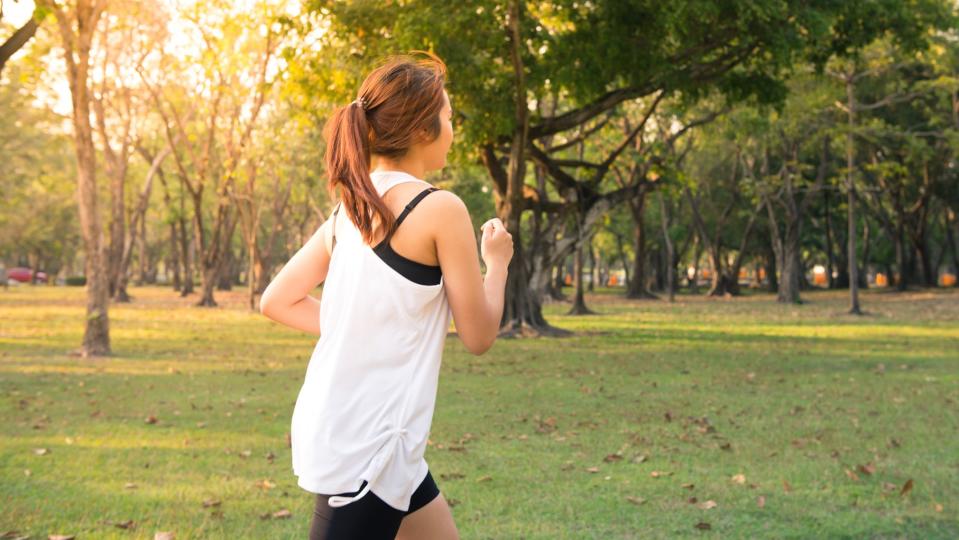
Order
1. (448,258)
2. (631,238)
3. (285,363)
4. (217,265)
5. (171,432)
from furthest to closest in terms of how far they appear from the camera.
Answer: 1. (631,238)
2. (217,265)
3. (285,363)
4. (171,432)
5. (448,258)

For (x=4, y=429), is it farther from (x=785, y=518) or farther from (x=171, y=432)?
(x=785, y=518)

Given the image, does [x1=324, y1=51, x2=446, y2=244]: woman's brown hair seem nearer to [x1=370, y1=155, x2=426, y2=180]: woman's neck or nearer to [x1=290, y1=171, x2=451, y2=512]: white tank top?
[x1=370, y1=155, x2=426, y2=180]: woman's neck

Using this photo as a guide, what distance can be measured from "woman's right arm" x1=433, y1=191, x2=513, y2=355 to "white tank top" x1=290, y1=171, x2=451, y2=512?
0.07m

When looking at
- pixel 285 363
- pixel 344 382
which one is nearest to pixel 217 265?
pixel 285 363

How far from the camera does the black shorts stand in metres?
2.66

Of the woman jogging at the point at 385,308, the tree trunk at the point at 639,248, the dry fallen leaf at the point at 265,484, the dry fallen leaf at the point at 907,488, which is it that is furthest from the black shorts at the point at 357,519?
the tree trunk at the point at 639,248

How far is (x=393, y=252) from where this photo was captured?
104 inches

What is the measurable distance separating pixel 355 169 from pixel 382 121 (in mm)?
172

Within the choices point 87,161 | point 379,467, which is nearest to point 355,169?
point 379,467

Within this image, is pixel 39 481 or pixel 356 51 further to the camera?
pixel 356 51

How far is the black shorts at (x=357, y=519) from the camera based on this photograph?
8.71 feet

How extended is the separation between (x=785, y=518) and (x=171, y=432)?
6.22m

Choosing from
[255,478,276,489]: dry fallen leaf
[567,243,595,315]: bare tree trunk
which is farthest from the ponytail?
[567,243,595,315]: bare tree trunk

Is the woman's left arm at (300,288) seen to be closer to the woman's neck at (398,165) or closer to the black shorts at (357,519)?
the woman's neck at (398,165)
